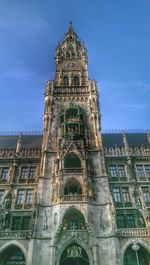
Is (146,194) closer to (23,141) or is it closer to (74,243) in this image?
(74,243)

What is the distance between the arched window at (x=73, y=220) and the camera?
29.7m

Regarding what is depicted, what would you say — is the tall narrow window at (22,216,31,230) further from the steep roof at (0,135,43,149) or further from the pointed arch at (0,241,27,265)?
the steep roof at (0,135,43,149)

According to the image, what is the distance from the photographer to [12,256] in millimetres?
29812

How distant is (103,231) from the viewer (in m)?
29.4

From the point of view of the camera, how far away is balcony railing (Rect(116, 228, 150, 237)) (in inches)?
1163

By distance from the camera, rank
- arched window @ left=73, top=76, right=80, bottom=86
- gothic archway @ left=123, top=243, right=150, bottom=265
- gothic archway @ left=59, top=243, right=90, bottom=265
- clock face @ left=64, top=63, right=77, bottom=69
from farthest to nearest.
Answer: clock face @ left=64, top=63, right=77, bottom=69, arched window @ left=73, top=76, right=80, bottom=86, gothic archway @ left=123, top=243, right=150, bottom=265, gothic archway @ left=59, top=243, right=90, bottom=265

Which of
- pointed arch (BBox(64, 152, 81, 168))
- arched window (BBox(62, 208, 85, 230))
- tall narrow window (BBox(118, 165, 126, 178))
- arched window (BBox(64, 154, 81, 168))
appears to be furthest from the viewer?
tall narrow window (BBox(118, 165, 126, 178))

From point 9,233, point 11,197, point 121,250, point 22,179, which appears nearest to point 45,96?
point 22,179

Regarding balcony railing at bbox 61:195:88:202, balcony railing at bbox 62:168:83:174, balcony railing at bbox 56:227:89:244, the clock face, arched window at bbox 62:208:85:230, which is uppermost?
the clock face

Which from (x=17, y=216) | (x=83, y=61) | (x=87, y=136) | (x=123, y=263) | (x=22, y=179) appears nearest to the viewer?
(x=123, y=263)

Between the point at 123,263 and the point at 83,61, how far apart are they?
40900 mm

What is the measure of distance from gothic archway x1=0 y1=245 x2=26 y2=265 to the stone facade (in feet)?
0.38

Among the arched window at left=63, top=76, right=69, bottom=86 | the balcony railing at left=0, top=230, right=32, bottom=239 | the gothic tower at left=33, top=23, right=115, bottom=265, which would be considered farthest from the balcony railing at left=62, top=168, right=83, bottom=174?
the arched window at left=63, top=76, right=69, bottom=86

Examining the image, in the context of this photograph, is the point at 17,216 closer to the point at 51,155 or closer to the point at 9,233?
the point at 9,233
